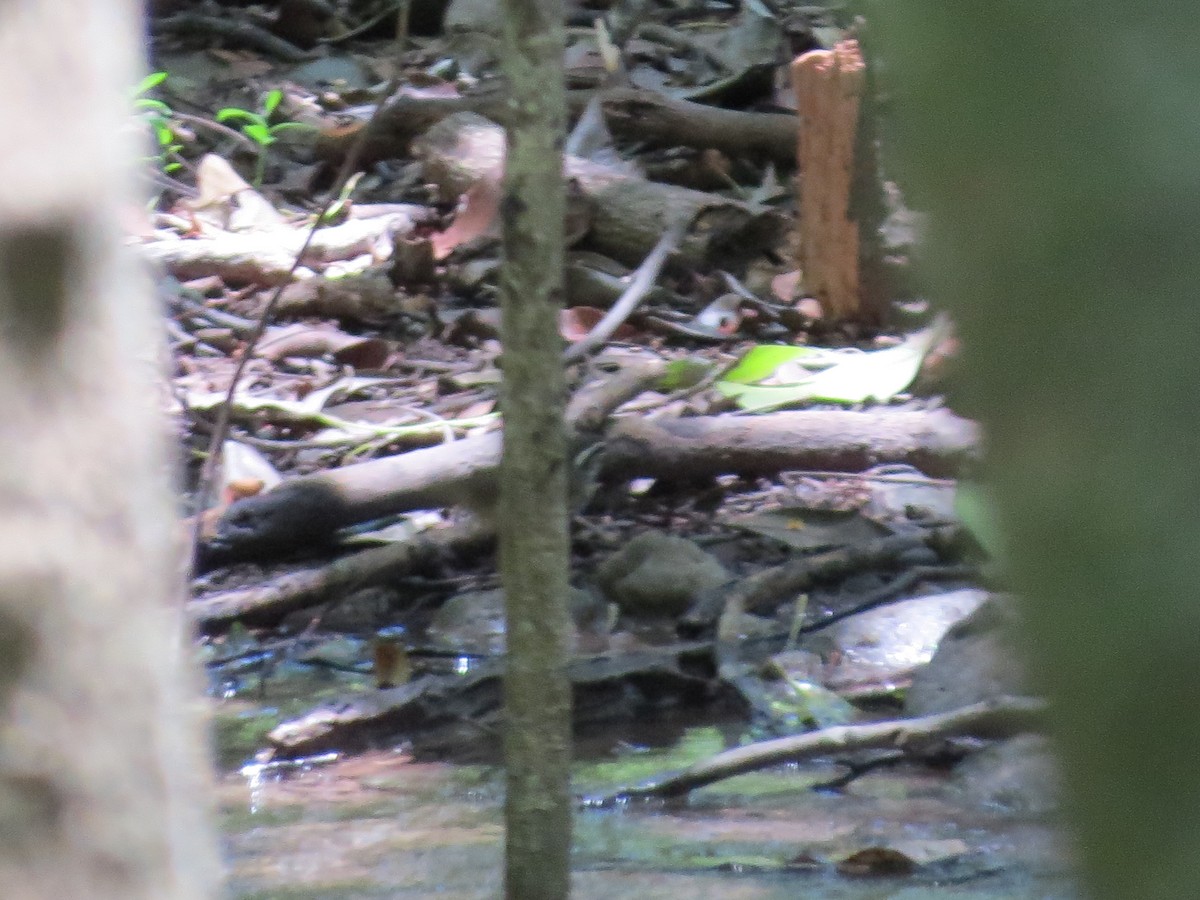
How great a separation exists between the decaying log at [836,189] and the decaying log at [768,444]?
138 cm

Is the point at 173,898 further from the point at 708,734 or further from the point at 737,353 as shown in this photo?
the point at 737,353

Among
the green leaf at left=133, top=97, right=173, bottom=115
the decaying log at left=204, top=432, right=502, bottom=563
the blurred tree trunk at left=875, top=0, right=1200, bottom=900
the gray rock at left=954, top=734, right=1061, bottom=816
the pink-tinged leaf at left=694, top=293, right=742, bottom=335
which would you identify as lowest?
the pink-tinged leaf at left=694, top=293, right=742, bottom=335

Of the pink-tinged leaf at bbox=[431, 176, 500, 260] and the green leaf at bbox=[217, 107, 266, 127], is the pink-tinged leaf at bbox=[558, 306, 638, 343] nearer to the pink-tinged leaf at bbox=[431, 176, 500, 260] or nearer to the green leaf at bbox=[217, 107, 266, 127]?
the pink-tinged leaf at bbox=[431, 176, 500, 260]

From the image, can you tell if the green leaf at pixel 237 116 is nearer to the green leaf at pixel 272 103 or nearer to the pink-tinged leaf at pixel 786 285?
the green leaf at pixel 272 103

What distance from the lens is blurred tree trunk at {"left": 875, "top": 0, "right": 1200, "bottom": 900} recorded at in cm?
58

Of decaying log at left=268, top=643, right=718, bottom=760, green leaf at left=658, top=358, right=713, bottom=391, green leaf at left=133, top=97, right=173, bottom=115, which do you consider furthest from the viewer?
green leaf at left=133, top=97, right=173, bottom=115

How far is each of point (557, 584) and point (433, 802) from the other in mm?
985

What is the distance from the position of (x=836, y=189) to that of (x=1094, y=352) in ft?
18.3

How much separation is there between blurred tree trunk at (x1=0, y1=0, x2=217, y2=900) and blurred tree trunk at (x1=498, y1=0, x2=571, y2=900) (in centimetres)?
100

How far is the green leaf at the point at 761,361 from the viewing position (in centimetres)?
521

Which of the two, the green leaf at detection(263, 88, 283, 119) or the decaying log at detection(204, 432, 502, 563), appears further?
the green leaf at detection(263, 88, 283, 119)

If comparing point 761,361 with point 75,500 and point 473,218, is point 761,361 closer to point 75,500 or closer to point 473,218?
point 473,218

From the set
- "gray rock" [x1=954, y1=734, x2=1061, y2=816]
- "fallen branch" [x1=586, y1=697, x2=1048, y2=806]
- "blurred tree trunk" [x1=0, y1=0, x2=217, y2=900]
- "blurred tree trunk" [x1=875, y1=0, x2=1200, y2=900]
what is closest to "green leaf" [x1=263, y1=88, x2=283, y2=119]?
"fallen branch" [x1=586, y1=697, x2=1048, y2=806]

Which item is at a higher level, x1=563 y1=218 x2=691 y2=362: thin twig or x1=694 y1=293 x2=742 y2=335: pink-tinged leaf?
x1=563 y1=218 x2=691 y2=362: thin twig
